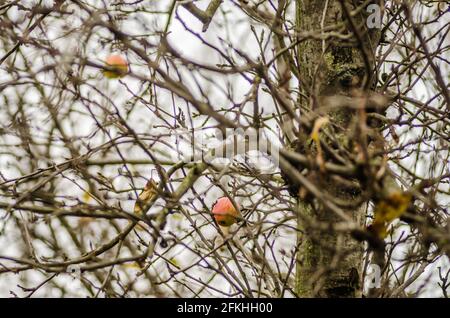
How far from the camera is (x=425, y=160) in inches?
205

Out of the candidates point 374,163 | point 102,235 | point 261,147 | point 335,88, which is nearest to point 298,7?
point 335,88

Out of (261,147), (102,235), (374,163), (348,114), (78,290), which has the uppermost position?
(102,235)

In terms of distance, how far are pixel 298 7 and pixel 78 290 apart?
4.63 metres

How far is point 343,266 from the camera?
10.6 feet

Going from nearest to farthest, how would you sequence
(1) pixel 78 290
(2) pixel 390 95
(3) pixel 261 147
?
(3) pixel 261 147 < (2) pixel 390 95 < (1) pixel 78 290

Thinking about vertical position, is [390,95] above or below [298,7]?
below
